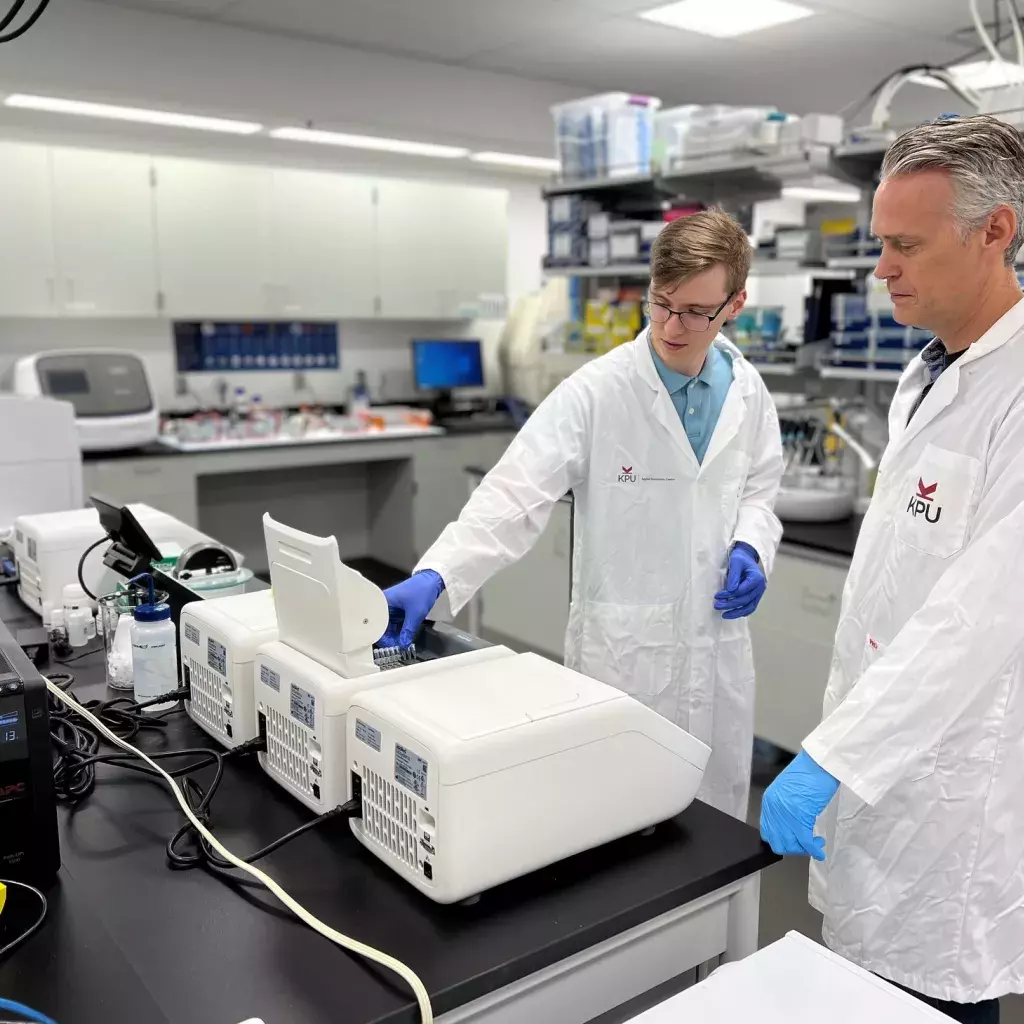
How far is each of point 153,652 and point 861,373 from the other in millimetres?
2290

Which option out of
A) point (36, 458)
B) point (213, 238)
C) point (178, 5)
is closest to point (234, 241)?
A: point (213, 238)

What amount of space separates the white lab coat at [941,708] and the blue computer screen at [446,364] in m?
4.48

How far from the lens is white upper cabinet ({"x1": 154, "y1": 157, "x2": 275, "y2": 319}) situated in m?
4.64

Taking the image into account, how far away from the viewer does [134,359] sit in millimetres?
4582

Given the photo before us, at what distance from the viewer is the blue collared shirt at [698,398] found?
6.24 ft

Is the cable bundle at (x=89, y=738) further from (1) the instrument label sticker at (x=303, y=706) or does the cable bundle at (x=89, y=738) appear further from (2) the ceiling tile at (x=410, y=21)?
(2) the ceiling tile at (x=410, y=21)

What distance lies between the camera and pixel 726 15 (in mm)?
4227

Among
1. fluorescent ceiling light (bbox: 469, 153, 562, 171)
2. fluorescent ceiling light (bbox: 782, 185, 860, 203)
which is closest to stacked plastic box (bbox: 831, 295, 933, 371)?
fluorescent ceiling light (bbox: 469, 153, 562, 171)

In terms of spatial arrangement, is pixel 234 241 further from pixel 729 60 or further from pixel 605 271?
pixel 729 60

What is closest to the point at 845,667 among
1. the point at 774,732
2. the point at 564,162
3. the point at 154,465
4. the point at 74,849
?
the point at 74,849

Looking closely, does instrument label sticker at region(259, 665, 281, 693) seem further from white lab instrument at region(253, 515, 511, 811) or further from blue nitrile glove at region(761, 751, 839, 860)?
blue nitrile glove at region(761, 751, 839, 860)

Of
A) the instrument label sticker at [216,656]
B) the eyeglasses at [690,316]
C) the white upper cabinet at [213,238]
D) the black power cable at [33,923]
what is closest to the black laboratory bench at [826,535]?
the eyeglasses at [690,316]

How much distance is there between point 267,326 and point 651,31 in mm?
2489

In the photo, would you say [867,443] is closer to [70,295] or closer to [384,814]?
[384,814]
